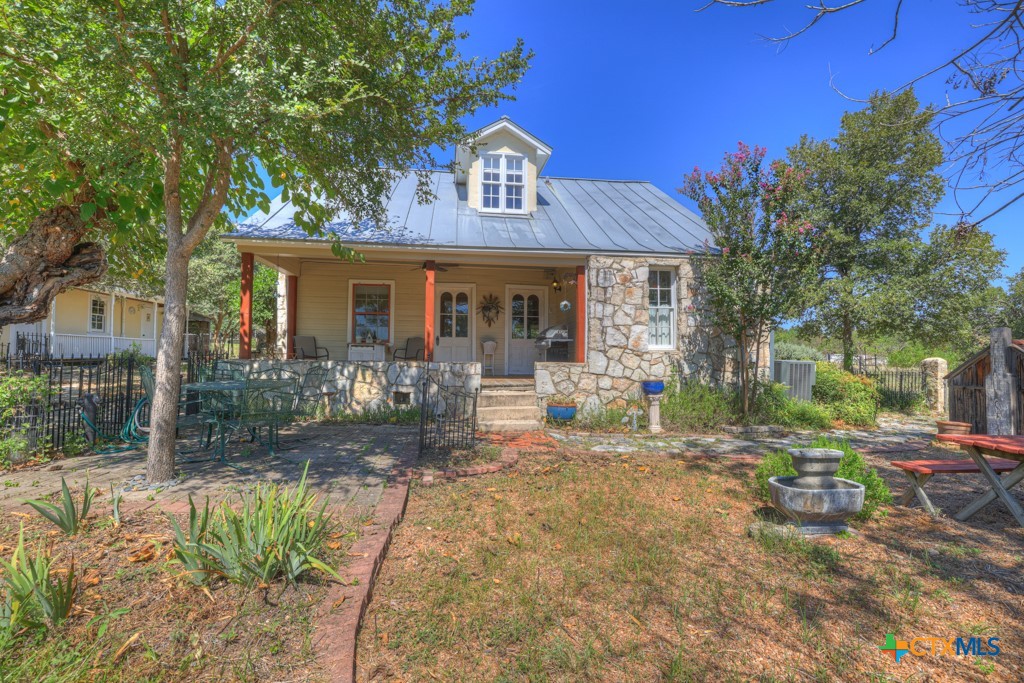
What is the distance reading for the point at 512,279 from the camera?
12.5m

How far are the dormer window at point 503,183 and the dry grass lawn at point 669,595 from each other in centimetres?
847

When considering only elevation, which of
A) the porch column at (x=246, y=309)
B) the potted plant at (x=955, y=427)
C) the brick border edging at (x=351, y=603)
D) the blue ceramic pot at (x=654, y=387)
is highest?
the porch column at (x=246, y=309)

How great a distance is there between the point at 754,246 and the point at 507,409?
5.90m

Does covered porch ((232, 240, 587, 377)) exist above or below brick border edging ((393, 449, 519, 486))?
above

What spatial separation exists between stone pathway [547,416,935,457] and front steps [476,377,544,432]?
1.75 ft

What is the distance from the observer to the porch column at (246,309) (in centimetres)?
Result: 898

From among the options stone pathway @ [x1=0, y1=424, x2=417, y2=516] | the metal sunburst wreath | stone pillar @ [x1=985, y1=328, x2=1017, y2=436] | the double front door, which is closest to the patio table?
stone pillar @ [x1=985, y1=328, x2=1017, y2=436]

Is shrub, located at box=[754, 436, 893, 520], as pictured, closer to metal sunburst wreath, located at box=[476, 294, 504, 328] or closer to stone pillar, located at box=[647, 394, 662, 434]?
stone pillar, located at box=[647, 394, 662, 434]

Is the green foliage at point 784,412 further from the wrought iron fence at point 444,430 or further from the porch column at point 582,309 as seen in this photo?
the wrought iron fence at point 444,430

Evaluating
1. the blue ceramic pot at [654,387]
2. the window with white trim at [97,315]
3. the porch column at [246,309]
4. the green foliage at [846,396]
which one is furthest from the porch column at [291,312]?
the window with white trim at [97,315]

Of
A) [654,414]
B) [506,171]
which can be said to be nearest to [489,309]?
[506,171]

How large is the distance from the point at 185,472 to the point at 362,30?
5063 millimetres

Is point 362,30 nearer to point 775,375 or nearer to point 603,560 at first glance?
point 603,560

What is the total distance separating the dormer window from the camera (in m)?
11.3
